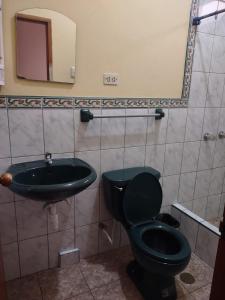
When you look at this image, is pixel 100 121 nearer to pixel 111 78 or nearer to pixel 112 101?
pixel 112 101

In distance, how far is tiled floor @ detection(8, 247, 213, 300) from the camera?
62.7 inches

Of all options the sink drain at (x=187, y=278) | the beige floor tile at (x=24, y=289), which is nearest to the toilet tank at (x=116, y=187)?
the sink drain at (x=187, y=278)

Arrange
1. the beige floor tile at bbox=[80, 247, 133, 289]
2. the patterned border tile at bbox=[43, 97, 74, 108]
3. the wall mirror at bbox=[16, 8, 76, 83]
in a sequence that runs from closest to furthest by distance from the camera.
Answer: the wall mirror at bbox=[16, 8, 76, 83] < the patterned border tile at bbox=[43, 97, 74, 108] < the beige floor tile at bbox=[80, 247, 133, 289]

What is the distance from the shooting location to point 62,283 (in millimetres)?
1684

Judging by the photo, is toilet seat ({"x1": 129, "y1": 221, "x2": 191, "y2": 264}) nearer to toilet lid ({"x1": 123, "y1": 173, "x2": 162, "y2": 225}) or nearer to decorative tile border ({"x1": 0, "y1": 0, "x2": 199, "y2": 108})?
toilet lid ({"x1": 123, "y1": 173, "x2": 162, "y2": 225})

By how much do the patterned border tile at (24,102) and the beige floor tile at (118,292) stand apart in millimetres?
1306

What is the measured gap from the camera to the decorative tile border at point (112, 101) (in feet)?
4.71

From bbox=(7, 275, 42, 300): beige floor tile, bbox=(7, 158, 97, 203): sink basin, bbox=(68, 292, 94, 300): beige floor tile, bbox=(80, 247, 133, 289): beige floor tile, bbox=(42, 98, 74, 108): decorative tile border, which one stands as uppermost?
bbox=(42, 98, 74, 108): decorative tile border

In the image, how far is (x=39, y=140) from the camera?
155cm

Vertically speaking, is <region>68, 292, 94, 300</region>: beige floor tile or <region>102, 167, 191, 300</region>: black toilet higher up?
<region>102, 167, 191, 300</region>: black toilet

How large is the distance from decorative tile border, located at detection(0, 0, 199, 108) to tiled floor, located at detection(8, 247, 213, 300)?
123 cm

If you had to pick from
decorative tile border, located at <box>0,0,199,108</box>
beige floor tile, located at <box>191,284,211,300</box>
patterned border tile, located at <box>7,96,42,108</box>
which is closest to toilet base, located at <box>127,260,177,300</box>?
beige floor tile, located at <box>191,284,211,300</box>

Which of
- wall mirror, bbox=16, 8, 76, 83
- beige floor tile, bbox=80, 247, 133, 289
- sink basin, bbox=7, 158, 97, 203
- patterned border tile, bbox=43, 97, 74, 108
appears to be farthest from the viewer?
beige floor tile, bbox=80, 247, 133, 289

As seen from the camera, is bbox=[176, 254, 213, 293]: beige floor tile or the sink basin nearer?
the sink basin
